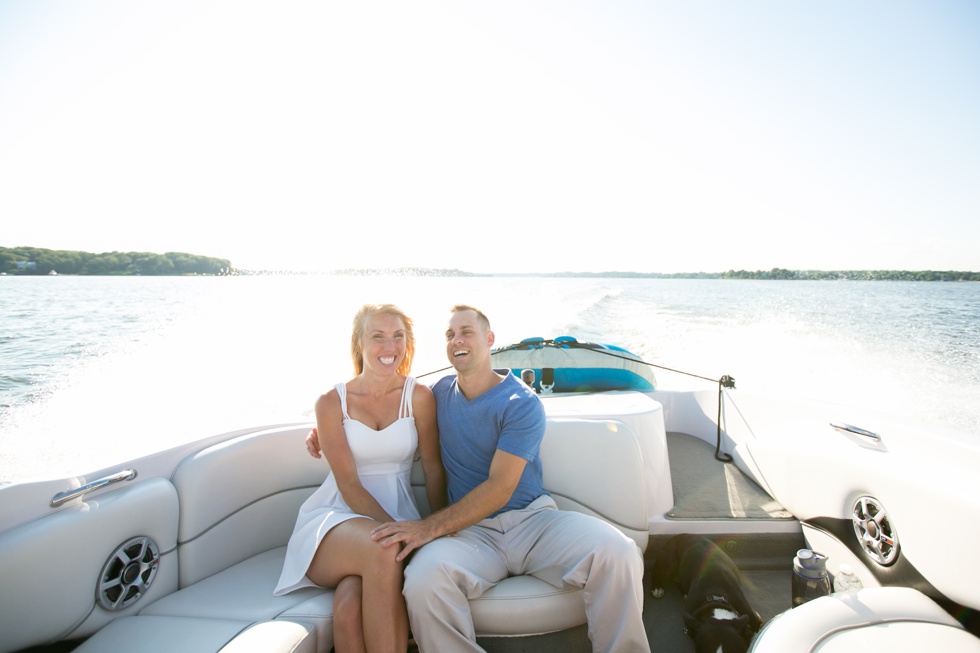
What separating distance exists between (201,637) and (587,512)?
4.27 ft

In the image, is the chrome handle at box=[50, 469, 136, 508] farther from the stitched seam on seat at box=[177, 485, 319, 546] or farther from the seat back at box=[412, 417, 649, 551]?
the seat back at box=[412, 417, 649, 551]

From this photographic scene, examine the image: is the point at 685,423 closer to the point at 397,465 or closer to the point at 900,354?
the point at 397,465

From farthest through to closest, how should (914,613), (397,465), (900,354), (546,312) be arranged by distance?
(546,312)
(900,354)
(397,465)
(914,613)

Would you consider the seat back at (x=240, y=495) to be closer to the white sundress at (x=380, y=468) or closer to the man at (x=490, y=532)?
the white sundress at (x=380, y=468)

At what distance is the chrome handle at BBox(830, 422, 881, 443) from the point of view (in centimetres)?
182

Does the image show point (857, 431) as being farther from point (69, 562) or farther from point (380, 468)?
point (69, 562)

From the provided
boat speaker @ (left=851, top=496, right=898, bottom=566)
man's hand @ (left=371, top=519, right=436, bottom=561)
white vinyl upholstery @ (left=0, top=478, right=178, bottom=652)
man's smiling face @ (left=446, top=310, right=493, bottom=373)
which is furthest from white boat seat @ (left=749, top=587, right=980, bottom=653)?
white vinyl upholstery @ (left=0, top=478, right=178, bottom=652)

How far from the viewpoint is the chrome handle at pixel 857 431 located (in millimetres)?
1822

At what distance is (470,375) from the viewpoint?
1.73 metres

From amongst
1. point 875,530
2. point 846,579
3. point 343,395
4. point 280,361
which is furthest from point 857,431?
point 280,361

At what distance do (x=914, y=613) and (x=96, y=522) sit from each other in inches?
82.6

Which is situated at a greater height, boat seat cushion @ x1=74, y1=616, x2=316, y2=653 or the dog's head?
boat seat cushion @ x1=74, y1=616, x2=316, y2=653

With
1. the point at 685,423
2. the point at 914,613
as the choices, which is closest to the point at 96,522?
the point at 914,613

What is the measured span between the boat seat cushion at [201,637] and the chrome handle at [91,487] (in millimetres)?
364
